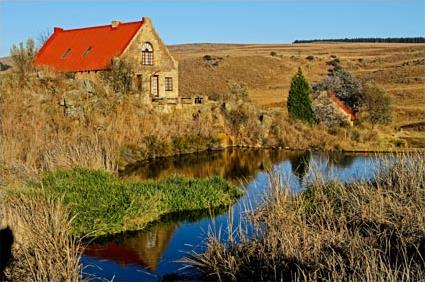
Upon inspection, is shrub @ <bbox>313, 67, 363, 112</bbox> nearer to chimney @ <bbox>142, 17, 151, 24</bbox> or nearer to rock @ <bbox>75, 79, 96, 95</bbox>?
chimney @ <bbox>142, 17, 151, 24</bbox>

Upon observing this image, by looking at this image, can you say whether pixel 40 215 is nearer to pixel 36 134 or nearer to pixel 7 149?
pixel 7 149

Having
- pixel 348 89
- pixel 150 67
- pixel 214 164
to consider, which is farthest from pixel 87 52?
pixel 348 89

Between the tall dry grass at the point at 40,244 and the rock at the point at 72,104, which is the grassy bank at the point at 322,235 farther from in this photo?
the rock at the point at 72,104

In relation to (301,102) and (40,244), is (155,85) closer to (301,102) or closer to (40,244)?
(301,102)

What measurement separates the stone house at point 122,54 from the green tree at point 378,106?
12769 millimetres

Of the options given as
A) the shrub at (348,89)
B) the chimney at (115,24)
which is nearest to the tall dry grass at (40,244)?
the chimney at (115,24)

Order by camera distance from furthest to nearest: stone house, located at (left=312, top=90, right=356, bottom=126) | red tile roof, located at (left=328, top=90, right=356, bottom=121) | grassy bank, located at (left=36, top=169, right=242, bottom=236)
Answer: red tile roof, located at (left=328, top=90, right=356, bottom=121) < stone house, located at (left=312, top=90, right=356, bottom=126) < grassy bank, located at (left=36, top=169, right=242, bottom=236)

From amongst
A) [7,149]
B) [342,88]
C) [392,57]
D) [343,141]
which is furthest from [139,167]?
[392,57]

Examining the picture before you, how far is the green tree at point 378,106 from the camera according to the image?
116 feet

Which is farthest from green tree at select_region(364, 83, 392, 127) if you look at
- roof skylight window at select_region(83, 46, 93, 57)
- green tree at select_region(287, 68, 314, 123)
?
roof skylight window at select_region(83, 46, 93, 57)

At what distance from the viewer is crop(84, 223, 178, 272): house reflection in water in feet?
42.8

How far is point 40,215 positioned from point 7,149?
27.8 feet

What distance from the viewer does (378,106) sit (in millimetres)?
35531

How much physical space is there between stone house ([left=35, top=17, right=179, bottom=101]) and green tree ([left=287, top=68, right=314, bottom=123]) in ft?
25.9
